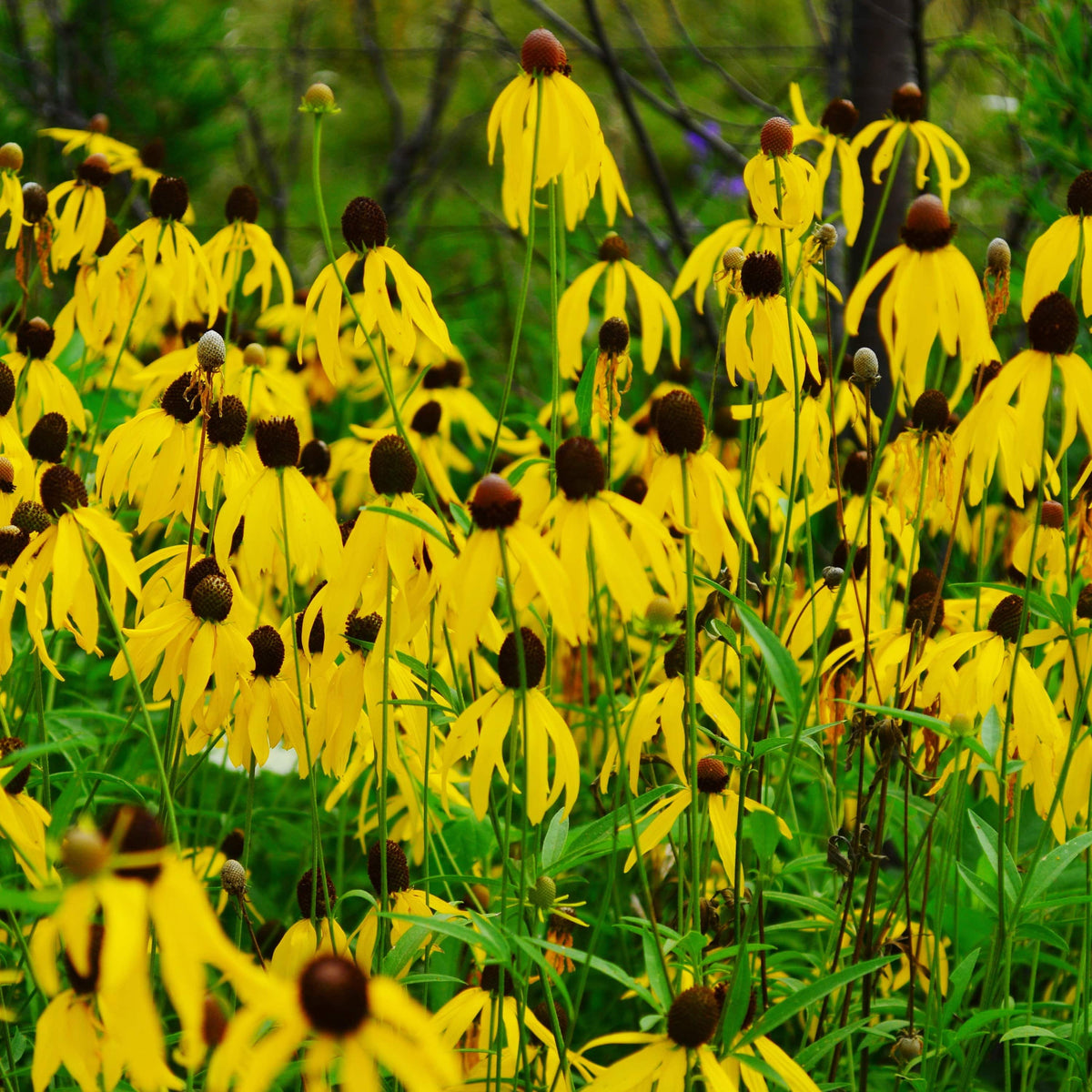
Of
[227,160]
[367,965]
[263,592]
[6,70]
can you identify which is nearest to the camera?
[367,965]

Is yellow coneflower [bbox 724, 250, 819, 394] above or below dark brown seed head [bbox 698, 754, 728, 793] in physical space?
above

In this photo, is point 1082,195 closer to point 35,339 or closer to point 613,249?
point 613,249

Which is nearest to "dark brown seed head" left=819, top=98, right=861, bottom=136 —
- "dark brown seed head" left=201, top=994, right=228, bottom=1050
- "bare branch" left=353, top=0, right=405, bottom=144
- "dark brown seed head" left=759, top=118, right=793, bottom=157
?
"dark brown seed head" left=759, top=118, right=793, bottom=157

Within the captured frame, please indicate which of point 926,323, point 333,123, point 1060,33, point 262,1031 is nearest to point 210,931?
point 262,1031

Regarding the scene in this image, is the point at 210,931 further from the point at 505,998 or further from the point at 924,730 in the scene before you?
the point at 924,730

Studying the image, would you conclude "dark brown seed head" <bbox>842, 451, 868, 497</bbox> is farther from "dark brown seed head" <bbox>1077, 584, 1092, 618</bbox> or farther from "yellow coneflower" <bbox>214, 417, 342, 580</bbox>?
"yellow coneflower" <bbox>214, 417, 342, 580</bbox>

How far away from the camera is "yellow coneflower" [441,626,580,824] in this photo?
91cm

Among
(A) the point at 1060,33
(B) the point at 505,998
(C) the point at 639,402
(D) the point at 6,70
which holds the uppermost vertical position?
(A) the point at 1060,33

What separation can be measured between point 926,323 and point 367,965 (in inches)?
24.1

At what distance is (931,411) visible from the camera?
1229 millimetres

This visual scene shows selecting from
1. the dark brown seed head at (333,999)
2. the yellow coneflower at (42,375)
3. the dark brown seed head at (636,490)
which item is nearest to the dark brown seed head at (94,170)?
the yellow coneflower at (42,375)

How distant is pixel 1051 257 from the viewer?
1.05 m

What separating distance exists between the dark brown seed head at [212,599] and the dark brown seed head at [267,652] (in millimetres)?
67

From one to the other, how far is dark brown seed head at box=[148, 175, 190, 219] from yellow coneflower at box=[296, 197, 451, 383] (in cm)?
44
